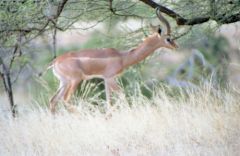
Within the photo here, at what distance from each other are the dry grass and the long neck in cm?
118

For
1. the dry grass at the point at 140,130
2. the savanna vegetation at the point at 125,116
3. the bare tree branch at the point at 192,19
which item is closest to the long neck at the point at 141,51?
the savanna vegetation at the point at 125,116

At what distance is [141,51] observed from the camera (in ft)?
33.4

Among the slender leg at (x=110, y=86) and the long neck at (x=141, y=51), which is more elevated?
the long neck at (x=141, y=51)

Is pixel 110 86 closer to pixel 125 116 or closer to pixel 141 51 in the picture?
pixel 141 51

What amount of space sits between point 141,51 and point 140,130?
2.19 m

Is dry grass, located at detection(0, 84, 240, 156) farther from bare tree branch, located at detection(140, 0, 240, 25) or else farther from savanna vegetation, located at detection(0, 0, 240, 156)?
bare tree branch, located at detection(140, 0, 240, 25)

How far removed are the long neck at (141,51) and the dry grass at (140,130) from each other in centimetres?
118

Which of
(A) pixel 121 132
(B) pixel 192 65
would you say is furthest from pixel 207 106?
(B) pixel 192 65

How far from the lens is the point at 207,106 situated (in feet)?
27.8

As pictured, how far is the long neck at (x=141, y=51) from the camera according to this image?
1012cm

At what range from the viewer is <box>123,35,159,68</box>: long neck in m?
10.1

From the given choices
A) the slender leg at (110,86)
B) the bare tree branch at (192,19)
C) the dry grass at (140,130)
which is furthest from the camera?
the slender leg at (110,86)

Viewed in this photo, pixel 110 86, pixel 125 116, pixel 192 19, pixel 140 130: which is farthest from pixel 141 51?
pixel 140 130

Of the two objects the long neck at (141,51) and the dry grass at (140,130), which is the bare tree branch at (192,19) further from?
the long neck at (141,51)
